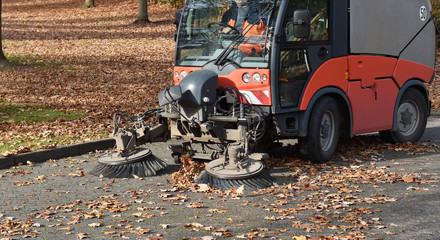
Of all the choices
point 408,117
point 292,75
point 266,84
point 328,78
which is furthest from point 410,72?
point 266,84

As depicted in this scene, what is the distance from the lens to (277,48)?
8.43 metres

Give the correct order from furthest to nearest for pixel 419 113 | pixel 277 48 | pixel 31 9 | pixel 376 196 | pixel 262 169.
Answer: pixel 31 9 < pixel 419 113 < pixel 277 48 < pixel 262 169 < pixel 376 196

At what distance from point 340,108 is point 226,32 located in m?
1.97

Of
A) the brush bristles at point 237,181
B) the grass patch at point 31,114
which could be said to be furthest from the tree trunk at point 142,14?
the brush bristles at point 237,181

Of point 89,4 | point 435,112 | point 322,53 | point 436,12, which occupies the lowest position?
point 435,112

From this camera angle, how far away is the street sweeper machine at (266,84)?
8.39 metres

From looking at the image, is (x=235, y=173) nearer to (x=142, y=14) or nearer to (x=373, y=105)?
(x=373, y=105)

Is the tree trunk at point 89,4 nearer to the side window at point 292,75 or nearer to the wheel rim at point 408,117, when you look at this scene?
the wheel rim at point 408,117

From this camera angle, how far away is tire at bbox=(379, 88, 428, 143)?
34.6 ft

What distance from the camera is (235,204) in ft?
23.3

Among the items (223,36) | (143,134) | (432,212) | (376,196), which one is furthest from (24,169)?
(432,212)

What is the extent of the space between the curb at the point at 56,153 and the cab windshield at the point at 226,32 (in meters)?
1.93

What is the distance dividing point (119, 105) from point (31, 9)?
25.3 metres

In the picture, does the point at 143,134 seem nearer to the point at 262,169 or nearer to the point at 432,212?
the point at 262,169
